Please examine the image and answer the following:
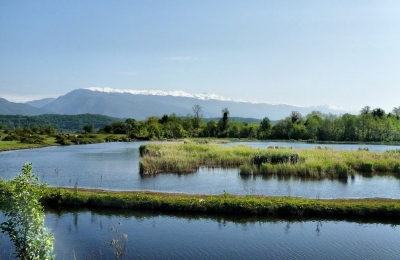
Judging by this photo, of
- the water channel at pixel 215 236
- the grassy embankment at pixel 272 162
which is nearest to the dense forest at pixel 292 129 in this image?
the grassy embankment at pixel 272 162

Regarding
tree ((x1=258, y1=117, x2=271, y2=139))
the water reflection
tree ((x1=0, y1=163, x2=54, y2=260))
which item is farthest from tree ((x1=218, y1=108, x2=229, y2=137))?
tree ((x1=0, y1=163, x2=54, y2=260))

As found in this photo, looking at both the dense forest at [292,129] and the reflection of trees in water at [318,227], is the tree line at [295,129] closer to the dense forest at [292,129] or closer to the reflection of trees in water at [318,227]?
the dense forest at [292,129]

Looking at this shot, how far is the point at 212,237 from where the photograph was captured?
16.8 m

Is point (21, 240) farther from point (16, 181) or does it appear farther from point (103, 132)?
point (103, 132)

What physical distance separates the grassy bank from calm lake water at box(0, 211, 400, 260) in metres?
0.88

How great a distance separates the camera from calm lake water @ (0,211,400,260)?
14734 mm

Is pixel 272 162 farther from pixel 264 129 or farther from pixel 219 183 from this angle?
pixel 264 129

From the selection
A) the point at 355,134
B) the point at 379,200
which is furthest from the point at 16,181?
the point at 355,134

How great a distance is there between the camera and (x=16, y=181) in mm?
9164

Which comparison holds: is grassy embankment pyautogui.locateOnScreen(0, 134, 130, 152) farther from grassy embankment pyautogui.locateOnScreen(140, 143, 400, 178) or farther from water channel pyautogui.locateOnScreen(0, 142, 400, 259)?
water channel pyautogui.locateOnScreen(0, 142, 400, 259)

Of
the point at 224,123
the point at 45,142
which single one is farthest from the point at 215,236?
the point at 224,123

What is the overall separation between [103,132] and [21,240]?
123m

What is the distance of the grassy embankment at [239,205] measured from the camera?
20.3 m

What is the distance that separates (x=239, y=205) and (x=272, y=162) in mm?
17906
